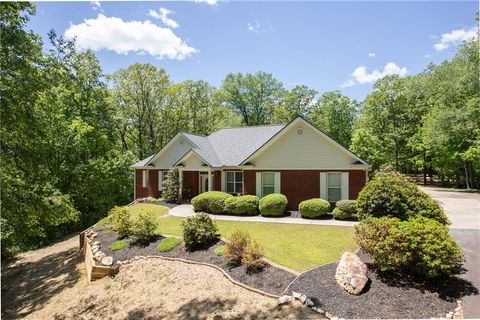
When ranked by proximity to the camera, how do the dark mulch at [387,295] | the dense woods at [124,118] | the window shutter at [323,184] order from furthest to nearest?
the window shutter at [323,184]
the dense woods at [124,118]
the dark mulch at [387,295]

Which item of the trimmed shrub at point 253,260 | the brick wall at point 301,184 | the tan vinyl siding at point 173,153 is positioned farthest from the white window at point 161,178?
the trimmed shrub at point 253,260

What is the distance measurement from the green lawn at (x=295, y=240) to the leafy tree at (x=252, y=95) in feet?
124

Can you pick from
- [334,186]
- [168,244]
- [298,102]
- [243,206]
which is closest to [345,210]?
[334,186]

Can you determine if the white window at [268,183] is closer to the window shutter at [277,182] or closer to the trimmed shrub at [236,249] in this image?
the window shutter at [277,182]

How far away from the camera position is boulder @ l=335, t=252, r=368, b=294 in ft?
28.0

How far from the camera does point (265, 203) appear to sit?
60.5ft

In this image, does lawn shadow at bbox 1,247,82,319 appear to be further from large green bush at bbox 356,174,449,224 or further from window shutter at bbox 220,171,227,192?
large green bush at bbox 356,174,449,224

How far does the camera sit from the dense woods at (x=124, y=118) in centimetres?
1123

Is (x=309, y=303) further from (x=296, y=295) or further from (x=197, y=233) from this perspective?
(x=197, y=233)

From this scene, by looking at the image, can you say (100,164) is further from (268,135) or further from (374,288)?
(374,288)

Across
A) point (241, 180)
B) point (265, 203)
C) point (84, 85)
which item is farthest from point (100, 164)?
point (265, 203)

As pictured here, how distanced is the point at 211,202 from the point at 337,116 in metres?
30.3

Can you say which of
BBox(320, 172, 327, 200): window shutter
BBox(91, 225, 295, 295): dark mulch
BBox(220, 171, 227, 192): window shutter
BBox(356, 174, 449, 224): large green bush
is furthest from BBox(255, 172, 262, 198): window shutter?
BBox(356, 174, 449, 224): large green bush

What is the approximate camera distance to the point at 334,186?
19.4 m
